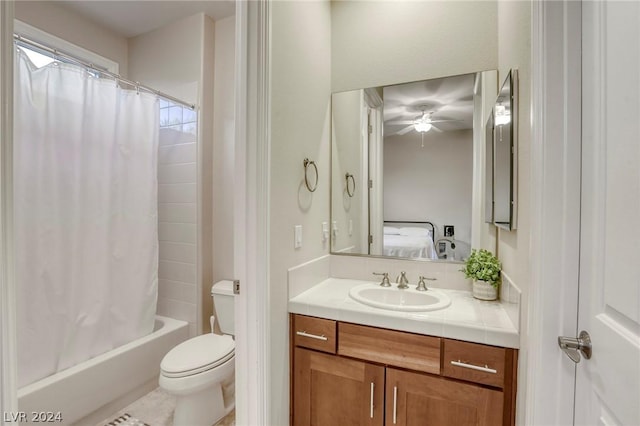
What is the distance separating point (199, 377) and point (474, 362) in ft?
4.51

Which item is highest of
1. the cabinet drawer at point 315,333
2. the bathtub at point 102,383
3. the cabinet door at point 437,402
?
the cabinet drawer at point 315,333

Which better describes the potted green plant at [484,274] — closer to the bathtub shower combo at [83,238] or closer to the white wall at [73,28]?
the bathtub shower combo at [83,238]

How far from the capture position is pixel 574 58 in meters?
0.86

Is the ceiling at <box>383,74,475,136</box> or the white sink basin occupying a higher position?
the ceiling at <box>383,74,475,136</box>

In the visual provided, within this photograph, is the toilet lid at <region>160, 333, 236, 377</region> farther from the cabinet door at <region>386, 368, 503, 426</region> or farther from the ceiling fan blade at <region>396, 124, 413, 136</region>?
the ceiling fan blade at <region>396, 124, 413, 136</region>

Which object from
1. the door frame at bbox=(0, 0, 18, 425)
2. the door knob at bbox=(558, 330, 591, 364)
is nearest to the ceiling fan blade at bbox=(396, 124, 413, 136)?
the door knob at bbox=(558, 330, 591, 364)

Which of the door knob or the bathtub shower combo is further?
the bathtub shower combo

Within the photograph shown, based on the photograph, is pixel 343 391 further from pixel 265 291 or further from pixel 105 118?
pixel 105 118

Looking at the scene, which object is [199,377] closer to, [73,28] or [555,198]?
[555,198]

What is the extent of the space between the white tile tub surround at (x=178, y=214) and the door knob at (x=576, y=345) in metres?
2.23

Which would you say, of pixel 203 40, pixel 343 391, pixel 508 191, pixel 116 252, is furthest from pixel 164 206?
pixel 508 191

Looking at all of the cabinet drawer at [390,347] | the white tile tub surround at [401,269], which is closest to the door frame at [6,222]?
the cabinet drawer at [390,347]

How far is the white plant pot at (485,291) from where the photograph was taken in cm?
146

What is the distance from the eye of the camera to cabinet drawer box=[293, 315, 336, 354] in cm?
139
